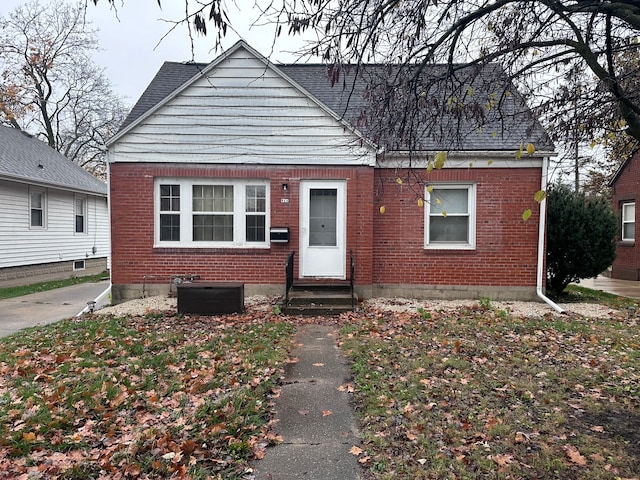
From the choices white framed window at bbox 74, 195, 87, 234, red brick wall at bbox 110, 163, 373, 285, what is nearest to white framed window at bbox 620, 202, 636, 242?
red brick wall at bbox 110, 163, 373, 285

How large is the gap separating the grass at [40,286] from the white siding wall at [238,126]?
6.46 metres

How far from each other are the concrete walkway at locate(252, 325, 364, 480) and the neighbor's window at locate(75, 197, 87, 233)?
1724 centimetres

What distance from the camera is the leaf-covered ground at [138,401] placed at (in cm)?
321

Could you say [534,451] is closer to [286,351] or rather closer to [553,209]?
[286,351]

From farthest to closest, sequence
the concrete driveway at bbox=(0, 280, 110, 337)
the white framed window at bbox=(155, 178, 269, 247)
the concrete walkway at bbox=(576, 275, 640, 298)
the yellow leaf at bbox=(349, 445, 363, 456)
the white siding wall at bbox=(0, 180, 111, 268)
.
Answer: the white siding wall at bbox=(0, 180, 111, 268) < the concrete walkway at bbox=(576, 275, 640, 298) < the white framed window at bbox=(155, 178, 269, 247) < the concrete driveway at bbox=(0, 280, 110, 337) < the yellow leaf at bbox=(349, 445, 363, 456)

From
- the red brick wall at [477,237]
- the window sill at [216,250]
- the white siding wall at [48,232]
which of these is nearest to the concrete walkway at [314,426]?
the window sill at [216,250]

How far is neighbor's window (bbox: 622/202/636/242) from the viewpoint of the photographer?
17.4 m

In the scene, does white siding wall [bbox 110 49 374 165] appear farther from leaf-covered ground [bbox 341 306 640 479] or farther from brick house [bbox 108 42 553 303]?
leaf-covered ground [bbox 341 306 640 479]

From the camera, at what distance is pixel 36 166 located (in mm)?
16891

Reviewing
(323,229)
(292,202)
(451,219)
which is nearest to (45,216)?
(292,202)

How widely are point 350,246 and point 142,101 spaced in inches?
258

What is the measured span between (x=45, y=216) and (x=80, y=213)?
2.82m

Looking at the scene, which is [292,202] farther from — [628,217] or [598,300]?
[628,217]

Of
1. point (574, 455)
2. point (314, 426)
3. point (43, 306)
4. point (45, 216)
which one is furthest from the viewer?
point (45, 216)
